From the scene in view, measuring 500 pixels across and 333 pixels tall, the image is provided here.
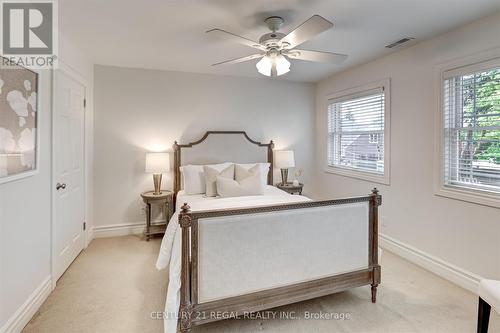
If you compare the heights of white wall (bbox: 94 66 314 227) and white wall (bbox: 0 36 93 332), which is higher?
white wall (bbox: 94 66 314 227)

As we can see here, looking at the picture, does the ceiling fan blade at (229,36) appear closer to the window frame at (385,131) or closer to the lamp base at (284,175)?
the window frame at (385,131)

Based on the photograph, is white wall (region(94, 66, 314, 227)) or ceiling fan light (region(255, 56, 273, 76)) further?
white wall (region(94, 66, 314, 227))

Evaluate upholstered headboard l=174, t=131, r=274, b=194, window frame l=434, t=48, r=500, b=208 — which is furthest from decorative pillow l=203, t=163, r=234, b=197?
window frame l=434, t=48, r=500, b=208

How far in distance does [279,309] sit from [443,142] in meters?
2.33

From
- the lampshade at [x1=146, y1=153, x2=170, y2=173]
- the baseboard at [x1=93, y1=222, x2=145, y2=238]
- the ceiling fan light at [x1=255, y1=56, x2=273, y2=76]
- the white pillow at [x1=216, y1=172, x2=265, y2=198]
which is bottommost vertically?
the baseboard at [x1=93, y1=222, x2=145, y2=238]

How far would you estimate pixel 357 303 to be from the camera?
91.7 inches

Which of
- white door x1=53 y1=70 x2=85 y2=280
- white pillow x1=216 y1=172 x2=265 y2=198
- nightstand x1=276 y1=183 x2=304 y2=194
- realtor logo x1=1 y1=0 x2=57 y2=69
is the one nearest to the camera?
realtor logo x1=1 y1=0 x2=57 y2=69

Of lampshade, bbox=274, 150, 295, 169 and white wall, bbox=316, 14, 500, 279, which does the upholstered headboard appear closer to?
lampshade, bbox=274, 150, 295, 169

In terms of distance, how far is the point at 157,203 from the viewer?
4.03 metres

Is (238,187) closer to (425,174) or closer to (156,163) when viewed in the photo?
(156,163)

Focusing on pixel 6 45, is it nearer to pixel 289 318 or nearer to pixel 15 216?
pixel 15 216

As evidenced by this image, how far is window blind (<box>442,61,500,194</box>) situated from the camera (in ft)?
7.95

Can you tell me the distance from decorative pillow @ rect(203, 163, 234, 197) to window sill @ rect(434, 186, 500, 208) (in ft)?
7.95

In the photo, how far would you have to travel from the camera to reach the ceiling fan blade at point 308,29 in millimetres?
1842
